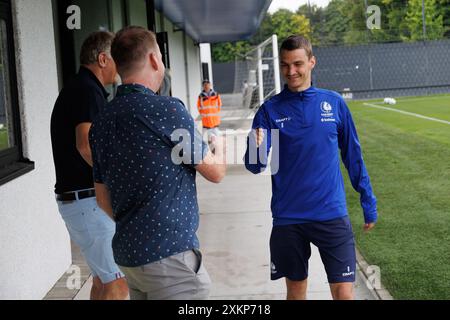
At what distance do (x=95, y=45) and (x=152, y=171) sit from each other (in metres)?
1.29

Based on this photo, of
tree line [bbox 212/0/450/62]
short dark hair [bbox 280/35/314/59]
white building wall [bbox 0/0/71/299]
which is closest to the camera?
short dark hair [bbox 280/35/314/59]

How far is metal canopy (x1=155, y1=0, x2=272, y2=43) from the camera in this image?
17.1 meters

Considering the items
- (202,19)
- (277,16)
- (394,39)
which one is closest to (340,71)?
(394,39)

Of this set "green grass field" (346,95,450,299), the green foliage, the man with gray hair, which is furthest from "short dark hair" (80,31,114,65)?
the green foliage

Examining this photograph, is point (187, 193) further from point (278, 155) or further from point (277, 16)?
point (277, 16)

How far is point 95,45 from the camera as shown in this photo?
138 inches

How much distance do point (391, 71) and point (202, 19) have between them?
26.1m

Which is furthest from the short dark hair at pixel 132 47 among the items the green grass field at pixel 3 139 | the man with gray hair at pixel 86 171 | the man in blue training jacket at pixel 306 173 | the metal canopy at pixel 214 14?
the metal canopy at pixel 214 14

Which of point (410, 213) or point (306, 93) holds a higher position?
point (306, 93)

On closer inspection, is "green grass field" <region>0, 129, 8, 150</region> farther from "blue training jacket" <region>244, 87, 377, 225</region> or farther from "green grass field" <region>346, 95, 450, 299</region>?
"green grass field" <region>346, 95, 450, 299</region>

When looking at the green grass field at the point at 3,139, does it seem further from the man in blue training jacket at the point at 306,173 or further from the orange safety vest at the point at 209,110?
the orange safety vest at the point at 209,110

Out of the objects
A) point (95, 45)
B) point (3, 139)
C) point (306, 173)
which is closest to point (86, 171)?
point (95, 45)

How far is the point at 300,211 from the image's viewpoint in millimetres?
3523

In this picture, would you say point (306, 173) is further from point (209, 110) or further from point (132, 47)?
point (209, 110)
